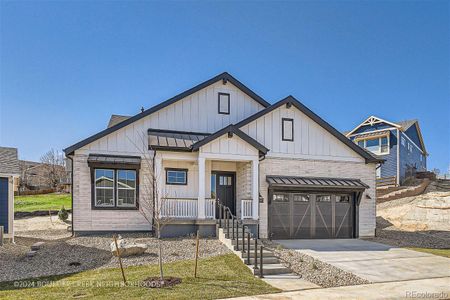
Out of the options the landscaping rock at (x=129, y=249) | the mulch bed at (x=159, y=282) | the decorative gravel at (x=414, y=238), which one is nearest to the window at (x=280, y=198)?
the decorative gravel at (x=414, y=238)

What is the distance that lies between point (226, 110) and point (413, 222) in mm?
12791

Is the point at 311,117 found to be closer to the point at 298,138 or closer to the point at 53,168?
the point at 298,138

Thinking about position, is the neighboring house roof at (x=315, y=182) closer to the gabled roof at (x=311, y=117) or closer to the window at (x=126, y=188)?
the gabled roof at (x=311, y=117)

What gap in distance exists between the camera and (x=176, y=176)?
49.8ft

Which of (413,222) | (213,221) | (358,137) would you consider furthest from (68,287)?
(358,137)

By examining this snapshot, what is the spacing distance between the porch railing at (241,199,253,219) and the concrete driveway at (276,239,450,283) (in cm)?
182

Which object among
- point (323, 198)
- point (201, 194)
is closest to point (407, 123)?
point (323, 198)

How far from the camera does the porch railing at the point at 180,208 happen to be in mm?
13930

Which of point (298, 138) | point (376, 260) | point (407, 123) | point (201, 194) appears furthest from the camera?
point (407, 123)

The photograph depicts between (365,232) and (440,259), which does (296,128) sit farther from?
(440,259)

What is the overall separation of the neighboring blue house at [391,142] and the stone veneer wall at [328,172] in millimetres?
14239

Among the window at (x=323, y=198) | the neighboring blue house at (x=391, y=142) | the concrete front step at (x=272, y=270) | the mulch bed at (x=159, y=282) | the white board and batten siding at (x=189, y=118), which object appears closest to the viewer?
the mulch bed at (x=159, y=282)

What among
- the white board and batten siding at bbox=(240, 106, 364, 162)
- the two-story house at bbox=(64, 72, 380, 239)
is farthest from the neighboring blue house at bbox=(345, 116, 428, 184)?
the two-story house at bbox=(64, 72, 380, 239)

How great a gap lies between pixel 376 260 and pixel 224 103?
948 centimetres
